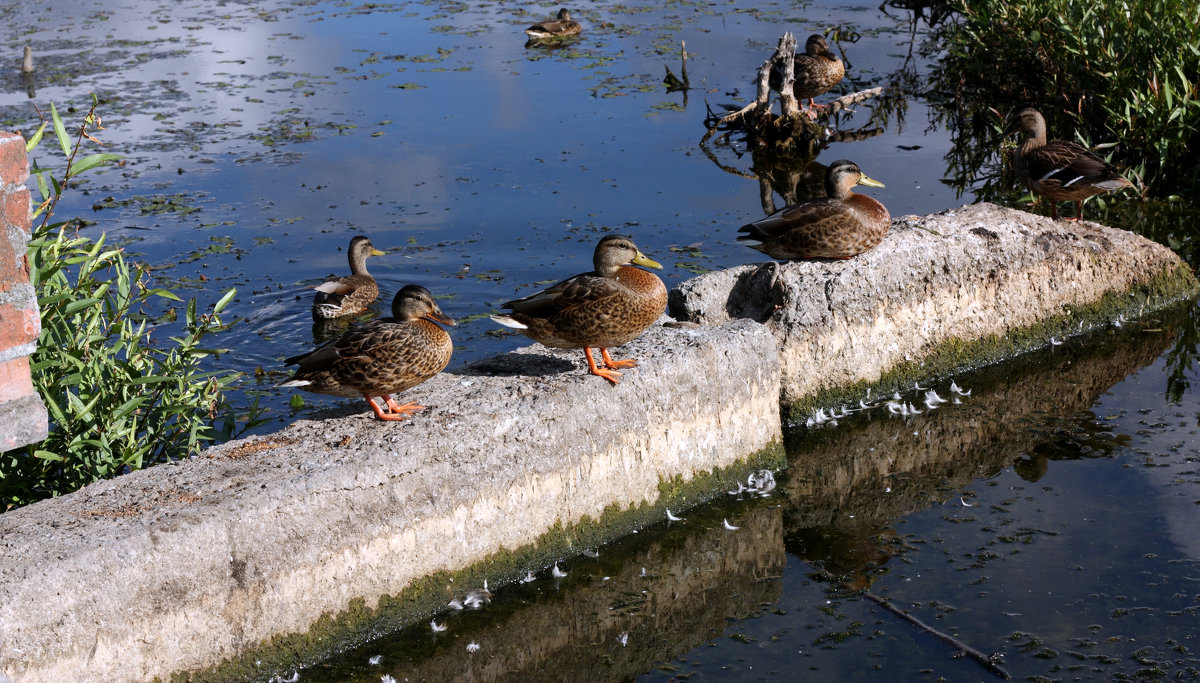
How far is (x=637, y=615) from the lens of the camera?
503cm

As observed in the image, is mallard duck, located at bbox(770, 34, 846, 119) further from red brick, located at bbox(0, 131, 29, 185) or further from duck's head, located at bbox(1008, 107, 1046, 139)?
red brick, located at bbox(0, 131, 29, 185)

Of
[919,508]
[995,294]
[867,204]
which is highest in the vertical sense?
[867,204]

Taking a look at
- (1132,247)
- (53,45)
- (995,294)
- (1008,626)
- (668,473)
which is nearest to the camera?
(1008,626)

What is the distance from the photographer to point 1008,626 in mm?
4766

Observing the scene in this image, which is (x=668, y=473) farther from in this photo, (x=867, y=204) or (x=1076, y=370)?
(x=1076, y=370)

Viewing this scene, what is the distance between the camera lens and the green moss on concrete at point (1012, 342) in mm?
6816

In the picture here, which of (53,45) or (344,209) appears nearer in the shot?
(344,209)

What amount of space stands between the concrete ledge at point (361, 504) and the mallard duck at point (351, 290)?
9.68ft

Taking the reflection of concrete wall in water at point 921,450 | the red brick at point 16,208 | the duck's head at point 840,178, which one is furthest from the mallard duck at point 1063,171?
the red brick at point 16,208

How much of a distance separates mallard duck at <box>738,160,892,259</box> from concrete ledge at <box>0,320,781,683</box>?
114 centimetres

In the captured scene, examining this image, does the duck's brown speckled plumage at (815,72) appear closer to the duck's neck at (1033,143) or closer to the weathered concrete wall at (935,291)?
the duck's neck at (1033,143)

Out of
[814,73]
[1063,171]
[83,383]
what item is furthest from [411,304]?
[814,73]

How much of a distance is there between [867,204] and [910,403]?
126 centimetres

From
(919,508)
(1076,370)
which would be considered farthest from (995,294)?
(919,508)
